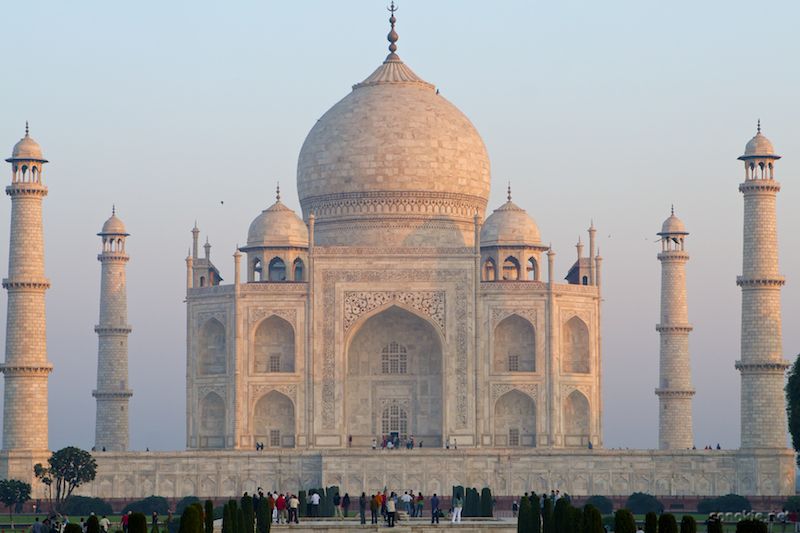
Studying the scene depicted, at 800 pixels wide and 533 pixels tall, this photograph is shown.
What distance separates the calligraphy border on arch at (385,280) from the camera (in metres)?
47.5

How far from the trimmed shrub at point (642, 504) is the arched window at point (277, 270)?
12.0 meters

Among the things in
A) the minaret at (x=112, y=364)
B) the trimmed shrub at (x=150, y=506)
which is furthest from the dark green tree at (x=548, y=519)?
the minaret at (x=112, y=364)

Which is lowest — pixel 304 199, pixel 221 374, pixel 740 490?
pixel 740 490

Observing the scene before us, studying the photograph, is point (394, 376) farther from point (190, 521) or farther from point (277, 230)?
point (190, 521)

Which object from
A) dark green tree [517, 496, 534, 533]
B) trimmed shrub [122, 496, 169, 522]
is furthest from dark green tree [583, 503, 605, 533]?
trimmed shrub [122, 496, 169, 522]

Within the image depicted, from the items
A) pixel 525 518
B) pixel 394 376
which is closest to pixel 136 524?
pixel 525 518

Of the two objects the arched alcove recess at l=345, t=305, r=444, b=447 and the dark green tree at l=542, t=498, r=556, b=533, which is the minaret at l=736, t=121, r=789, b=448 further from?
the dark green tree at l=542, t=498, r=556, b=533

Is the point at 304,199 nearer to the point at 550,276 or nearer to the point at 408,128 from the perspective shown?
the point at 408,128

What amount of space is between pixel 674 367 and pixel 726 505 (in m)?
9.46

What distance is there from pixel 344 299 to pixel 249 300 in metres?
2.49

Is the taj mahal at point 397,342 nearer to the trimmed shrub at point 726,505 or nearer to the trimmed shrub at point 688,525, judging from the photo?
the trimmed shrub at point 726,505

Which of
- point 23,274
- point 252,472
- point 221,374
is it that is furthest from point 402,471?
point 23,274

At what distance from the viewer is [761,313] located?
150ft

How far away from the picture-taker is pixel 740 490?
44625mm
